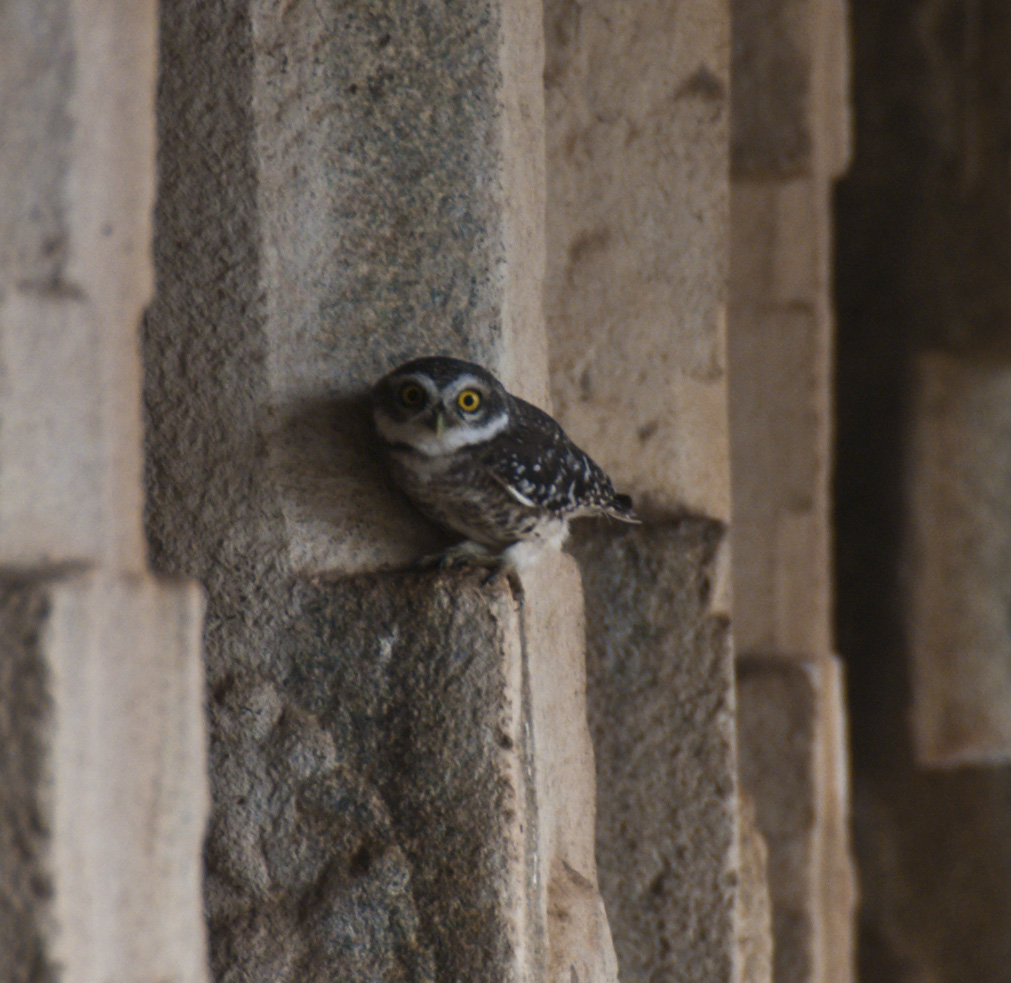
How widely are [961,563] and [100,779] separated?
254cm

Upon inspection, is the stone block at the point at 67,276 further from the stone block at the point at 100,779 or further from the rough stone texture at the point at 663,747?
the rough stone texture at the point at 663,747

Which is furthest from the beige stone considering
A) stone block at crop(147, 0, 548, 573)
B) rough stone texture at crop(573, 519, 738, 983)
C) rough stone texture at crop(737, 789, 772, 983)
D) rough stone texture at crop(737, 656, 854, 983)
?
rough stone texture at crop(737, 656, 854, 983)

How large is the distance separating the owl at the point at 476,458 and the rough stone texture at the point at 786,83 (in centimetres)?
121

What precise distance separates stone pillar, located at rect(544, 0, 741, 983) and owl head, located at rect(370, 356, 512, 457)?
0.49m

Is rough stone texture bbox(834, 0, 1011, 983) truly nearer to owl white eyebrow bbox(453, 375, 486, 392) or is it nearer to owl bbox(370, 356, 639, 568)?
owl bbox(370, 356, 639, 568)

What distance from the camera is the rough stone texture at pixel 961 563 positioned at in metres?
2.89

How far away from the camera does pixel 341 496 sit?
142 centimetres

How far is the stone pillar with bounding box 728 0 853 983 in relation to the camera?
2.34 m

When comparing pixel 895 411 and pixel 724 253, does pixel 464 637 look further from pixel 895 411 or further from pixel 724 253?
pixel 895 411

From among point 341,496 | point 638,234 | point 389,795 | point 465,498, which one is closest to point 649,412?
point 638,234

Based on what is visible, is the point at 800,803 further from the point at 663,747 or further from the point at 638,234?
the point at 638,234

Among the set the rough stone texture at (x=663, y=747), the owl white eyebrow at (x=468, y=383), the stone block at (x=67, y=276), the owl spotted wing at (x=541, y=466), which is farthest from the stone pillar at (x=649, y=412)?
the stone block at (x=67, y=276)

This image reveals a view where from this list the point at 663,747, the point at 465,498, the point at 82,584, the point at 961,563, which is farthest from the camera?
the point at 961,563

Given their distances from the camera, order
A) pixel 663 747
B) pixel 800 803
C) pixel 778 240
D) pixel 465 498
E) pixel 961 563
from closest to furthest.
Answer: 1. pixel 465 498
2. pixel 663 747
3. pixel 800 803
4. pixel 778 240
5. pixel 961 563
